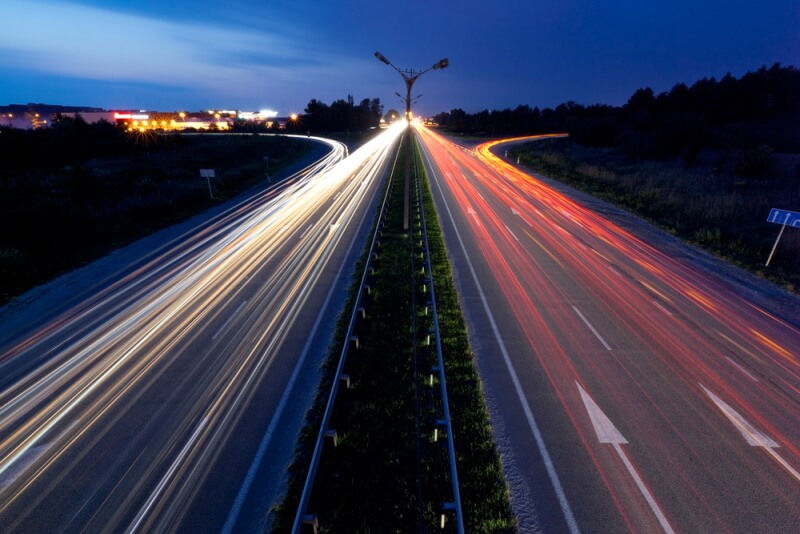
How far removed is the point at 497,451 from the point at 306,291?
28.9 feet

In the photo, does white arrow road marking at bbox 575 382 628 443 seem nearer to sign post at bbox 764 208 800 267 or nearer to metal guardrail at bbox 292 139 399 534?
metal guardrail at bbox 292 139 399 534

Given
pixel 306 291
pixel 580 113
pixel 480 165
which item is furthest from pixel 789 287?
pixel 580 113

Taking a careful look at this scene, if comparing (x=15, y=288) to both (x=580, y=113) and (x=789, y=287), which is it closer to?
(x=789, y=287)

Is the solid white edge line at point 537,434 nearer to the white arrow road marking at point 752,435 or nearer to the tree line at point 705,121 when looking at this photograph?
the white arrow road marking at point 752,435

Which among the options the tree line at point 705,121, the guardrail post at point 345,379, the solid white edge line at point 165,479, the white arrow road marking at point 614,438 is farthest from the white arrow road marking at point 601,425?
the tree line at point 705,121

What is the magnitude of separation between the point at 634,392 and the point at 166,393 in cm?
1123

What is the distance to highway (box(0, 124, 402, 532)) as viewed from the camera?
6.16 meters

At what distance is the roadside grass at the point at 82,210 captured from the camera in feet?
51.3

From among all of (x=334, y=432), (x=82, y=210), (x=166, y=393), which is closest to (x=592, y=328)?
(x=334, y=432)

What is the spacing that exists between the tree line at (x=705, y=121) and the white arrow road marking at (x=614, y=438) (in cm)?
3821

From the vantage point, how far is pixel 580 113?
119 metres

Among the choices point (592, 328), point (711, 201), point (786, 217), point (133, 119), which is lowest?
point (592, 328)

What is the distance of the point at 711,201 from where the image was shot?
2359 cm

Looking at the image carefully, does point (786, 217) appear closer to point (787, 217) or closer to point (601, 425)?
point (787, 217)
